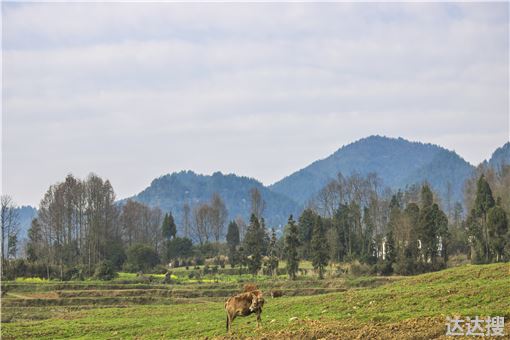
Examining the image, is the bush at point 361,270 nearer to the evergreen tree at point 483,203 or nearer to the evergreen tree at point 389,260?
the evergreen tree at point 389,260

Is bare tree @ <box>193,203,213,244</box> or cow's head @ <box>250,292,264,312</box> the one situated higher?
bare tree @ <box>193,203,213,244</box>

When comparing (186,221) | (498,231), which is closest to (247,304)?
(498,231)

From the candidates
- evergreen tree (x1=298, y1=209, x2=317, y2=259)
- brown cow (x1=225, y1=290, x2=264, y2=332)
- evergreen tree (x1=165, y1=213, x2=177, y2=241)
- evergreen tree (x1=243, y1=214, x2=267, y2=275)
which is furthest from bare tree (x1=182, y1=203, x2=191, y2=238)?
brown cow (x1=225, y1=290, x2=264, y2=332)

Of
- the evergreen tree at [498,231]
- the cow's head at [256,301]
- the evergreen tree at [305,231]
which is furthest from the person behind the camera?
the evergreen tree at [305,231]

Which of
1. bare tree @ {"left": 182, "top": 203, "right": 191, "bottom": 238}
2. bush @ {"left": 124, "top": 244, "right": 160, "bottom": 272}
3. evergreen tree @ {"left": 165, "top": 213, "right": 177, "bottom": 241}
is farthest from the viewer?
bare tree @ {"left": 182, "top": 203, "right": 191, "bottom": 238}

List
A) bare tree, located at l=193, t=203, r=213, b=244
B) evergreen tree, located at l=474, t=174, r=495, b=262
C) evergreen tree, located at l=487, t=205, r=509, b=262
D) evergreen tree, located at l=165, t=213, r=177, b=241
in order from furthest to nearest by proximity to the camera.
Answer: bare tree, located at l=193, t=203, r=213, b=244
evergreen tree, located at l=165, t=213, r=177, b=241
evergreen tree, located at l=474, t=174, r=495, b=262
evergreen tree, located at l=487, t=205, r=509, b=262

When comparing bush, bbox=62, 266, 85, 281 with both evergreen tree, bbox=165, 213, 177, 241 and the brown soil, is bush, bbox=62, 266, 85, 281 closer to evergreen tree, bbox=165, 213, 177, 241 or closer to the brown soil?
evergreen tree, bbox=165, 213, 177, 241

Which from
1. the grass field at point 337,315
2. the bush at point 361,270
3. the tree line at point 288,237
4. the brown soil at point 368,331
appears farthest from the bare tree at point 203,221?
the brown soil at point 368,331

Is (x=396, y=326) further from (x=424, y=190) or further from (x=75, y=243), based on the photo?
(x=75, y=243)

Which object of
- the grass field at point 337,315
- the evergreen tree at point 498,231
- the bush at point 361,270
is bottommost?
the bush at point 361,270

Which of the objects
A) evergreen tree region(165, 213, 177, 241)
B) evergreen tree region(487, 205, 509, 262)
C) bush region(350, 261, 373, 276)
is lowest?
bush region(350, 261, 373, 276)

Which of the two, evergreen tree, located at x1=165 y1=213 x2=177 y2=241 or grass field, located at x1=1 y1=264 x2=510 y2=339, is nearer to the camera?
grass field, located at x1=1 y1=264 x2=510 y2=339

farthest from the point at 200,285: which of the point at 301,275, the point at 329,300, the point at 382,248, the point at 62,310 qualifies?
the point at 329,300

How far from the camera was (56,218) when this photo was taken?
259 ft
